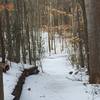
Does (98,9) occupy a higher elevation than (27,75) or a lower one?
higher

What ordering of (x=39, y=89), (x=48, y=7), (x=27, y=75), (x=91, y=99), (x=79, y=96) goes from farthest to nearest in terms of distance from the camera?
(x=48, y=7)
(x=27, y=75)
(x=39, y=89)
(x=79, y=96)
(x=91, y=99)

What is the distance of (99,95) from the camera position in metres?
7.96

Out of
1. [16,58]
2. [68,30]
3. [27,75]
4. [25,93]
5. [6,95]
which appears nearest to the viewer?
[6,95]

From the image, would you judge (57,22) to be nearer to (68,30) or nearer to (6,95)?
(68,30)

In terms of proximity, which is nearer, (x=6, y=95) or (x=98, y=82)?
(x=6, y=95)

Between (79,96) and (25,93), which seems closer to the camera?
(79,96)

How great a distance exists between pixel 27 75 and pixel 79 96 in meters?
5.10

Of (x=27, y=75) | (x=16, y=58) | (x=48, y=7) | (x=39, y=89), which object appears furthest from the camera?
(x=48, y=7)

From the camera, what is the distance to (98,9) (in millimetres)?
9172

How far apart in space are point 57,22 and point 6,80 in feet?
152

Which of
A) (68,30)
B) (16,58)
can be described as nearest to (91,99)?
(16,58)

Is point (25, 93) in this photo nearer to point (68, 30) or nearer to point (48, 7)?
point (68, 30)

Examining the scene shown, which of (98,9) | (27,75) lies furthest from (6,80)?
(27,75)

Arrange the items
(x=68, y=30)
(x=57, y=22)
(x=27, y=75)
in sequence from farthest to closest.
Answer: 1. (x=57, y=22)
2. (x=68, y=30)
3. (x=27, y=75)
